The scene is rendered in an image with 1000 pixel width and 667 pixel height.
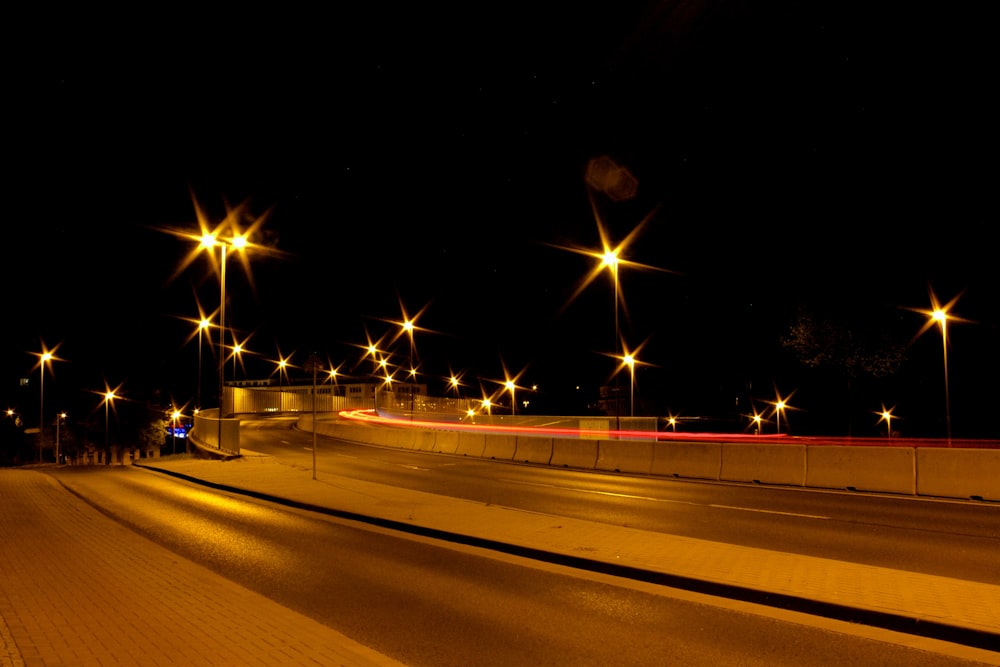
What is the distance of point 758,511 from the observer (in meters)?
15.1

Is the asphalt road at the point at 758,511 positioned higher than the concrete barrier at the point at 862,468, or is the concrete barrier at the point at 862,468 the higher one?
the concrete barrier at the point at 862,468

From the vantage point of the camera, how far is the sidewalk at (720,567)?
745 cm

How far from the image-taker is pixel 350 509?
15.1m

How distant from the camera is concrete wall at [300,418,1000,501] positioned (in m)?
17.0

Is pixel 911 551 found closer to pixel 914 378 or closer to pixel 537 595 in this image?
pixel 537 595

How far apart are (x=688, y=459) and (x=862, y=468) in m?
4.71

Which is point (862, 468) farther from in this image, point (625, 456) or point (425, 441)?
point (425, 441)

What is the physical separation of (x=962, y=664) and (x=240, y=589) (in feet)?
21.9

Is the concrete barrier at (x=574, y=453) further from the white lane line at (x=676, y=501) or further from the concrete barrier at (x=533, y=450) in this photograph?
the white lane line at (x=676, y=501)

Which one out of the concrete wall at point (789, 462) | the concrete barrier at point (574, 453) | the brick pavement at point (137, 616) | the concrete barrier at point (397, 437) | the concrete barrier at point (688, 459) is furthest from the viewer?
the concrete barrier at point (397, 437)

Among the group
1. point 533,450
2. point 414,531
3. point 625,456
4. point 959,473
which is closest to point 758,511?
point 959,473

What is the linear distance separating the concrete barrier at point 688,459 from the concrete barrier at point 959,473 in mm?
5090

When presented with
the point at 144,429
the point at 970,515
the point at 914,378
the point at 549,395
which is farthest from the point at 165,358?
the point at 970,515

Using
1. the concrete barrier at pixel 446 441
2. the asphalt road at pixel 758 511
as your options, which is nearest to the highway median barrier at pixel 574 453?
the asphalt road at pixel 758 511
